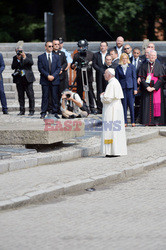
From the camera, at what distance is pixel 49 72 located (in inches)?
679

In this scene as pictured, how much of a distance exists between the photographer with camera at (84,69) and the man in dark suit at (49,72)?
830 mm

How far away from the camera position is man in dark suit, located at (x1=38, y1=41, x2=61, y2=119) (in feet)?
56.3

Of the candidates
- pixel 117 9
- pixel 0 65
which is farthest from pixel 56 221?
pixel 117 9

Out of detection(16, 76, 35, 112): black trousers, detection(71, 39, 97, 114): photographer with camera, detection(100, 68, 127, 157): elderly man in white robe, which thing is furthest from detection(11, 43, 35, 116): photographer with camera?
detection(100, 68, 127, 157): elderly man in white robe

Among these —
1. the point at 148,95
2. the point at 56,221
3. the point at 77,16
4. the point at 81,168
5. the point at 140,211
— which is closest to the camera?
the point at 56,221

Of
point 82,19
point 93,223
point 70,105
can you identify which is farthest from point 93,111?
point 82,19

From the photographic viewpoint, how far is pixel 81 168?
11.1 metres

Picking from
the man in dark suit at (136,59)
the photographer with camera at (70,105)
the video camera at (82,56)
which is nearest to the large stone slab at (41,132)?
the photographer with camera at (70,105)

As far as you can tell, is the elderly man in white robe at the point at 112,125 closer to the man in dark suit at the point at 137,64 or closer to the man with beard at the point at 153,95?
the man with beard at the point at 153,95

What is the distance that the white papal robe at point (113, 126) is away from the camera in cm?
1227

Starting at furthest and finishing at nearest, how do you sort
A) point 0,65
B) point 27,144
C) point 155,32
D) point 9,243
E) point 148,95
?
point 155,32, point 0,65, point 148,95, point 27,144, point 9,243

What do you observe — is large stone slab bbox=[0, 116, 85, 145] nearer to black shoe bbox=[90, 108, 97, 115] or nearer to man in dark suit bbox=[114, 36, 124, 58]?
black shoe bbox=[90, 108, 97, 115]

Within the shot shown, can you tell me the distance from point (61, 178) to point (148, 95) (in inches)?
295

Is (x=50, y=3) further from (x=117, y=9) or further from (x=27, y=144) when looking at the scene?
(x=27, y=144)
